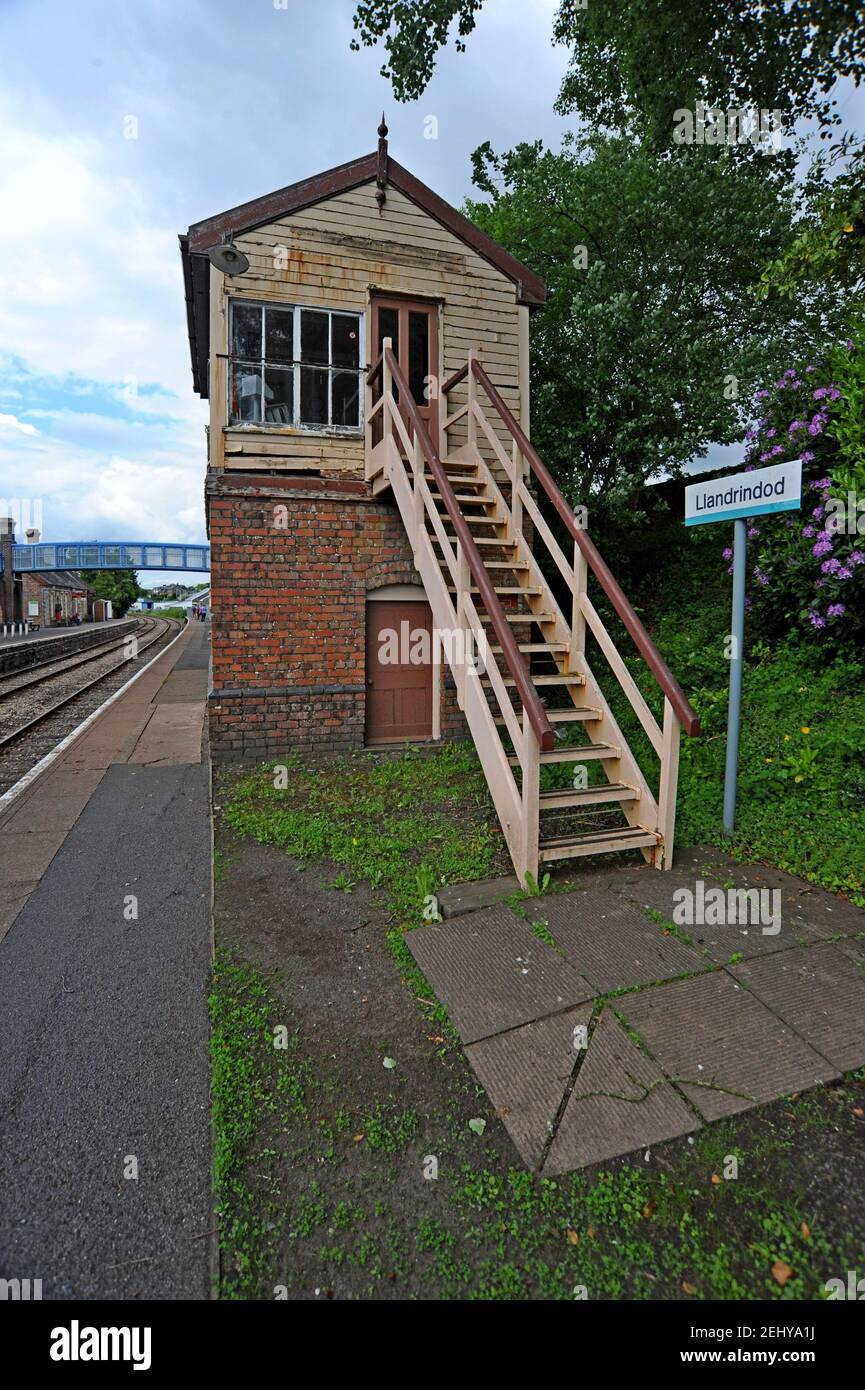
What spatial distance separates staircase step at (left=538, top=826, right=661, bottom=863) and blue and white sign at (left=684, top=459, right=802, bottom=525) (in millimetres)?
2338

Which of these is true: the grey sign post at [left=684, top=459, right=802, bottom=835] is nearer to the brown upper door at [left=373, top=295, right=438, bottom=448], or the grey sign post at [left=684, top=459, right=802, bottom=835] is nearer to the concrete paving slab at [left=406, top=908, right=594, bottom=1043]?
the concrete paving slab at [left=406, top=908, right=594, bottom=1043]

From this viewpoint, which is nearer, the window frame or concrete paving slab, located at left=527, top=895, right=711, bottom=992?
concrete paving slab, located at left=527, top=895, right=711, bottom=992

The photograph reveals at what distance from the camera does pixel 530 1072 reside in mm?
2695

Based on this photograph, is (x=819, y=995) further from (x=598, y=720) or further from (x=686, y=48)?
(x=686, y=48)

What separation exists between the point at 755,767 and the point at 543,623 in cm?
220

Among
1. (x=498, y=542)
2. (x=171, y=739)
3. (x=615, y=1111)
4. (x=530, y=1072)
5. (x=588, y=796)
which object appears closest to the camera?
(x=615, y=1111)

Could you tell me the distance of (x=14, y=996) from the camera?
3281 millimetres

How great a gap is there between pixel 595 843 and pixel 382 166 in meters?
8.40

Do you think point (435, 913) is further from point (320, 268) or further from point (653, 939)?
point (320, 268)

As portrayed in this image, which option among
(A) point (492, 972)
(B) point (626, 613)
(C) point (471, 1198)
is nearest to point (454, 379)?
(B) point (626, 613)

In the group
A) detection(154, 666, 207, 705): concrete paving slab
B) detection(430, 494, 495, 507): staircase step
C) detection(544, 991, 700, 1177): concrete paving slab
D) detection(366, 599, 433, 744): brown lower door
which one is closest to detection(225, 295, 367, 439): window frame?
detection(430, 494, 495, 507): staircase step

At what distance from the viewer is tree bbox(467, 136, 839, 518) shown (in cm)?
988

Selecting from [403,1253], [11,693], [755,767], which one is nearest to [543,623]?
[755,767]
